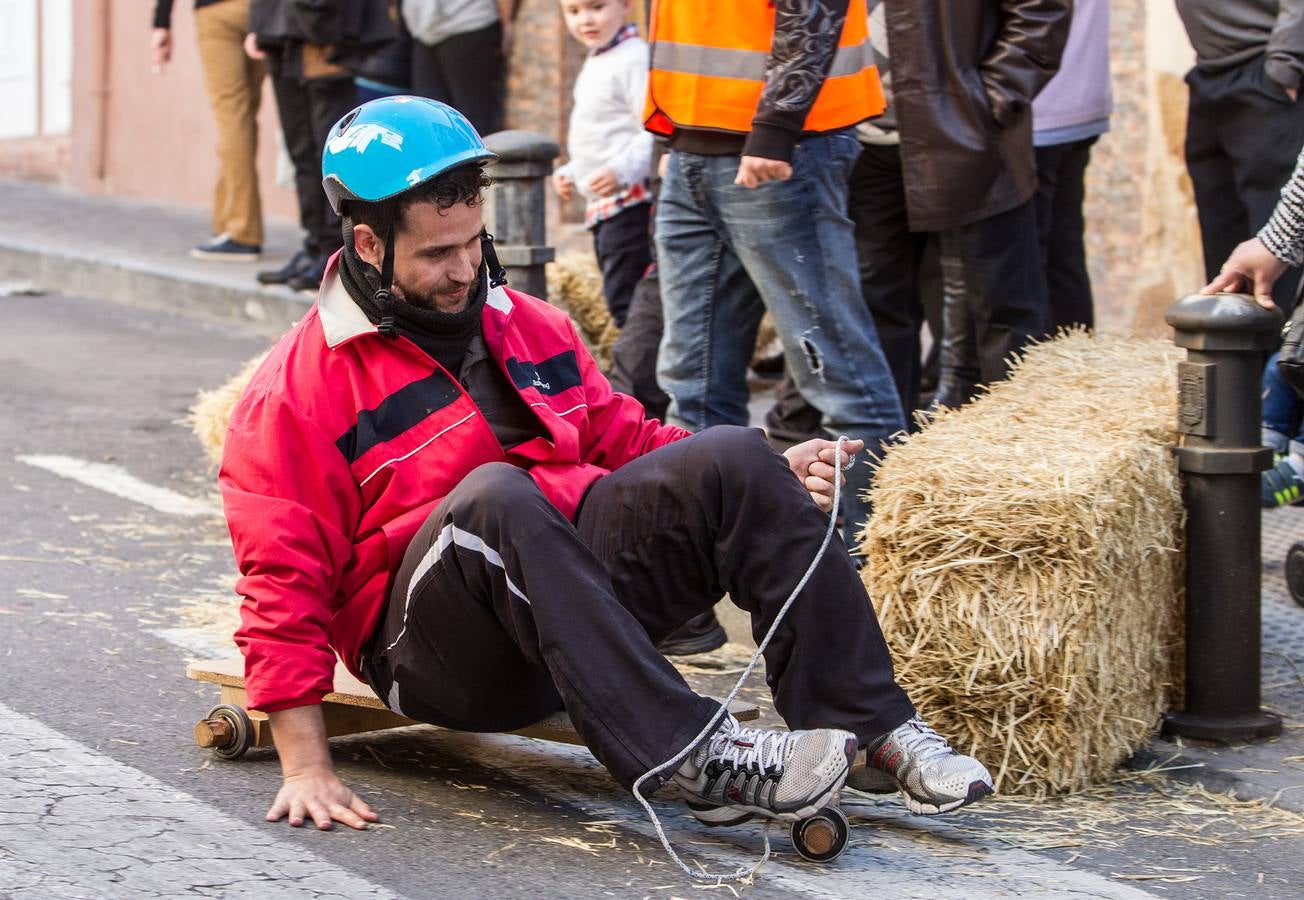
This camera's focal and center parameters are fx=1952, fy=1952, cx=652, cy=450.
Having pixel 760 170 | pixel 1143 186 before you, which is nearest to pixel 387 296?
pixel 760 170

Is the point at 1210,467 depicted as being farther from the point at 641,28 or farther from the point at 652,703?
the point at 641,28

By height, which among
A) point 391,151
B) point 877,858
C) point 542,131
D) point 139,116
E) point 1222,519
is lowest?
point 877,858

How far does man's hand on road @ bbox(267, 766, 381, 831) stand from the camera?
11.3 ft

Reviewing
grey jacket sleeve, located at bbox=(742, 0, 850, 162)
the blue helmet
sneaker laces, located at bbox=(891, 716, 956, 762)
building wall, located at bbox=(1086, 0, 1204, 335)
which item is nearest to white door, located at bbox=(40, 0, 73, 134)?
building wall, located at bbox=(1086, 0, 1204, 335)

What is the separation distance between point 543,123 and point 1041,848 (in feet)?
27.4

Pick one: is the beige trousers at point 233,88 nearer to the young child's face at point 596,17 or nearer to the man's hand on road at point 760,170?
the young child's face at point 596,17

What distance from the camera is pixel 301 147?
1004 centimetres

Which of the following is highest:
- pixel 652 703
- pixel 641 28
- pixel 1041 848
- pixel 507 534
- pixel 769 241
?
pixel 641 28

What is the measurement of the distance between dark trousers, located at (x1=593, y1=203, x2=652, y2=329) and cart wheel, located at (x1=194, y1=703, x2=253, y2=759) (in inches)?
122

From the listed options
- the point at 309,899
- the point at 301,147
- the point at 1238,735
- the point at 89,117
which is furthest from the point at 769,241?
the point at 89,117

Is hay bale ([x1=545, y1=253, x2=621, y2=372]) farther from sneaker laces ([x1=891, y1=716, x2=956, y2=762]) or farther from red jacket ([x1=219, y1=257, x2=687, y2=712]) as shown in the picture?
sneaker laces ([x1=891, y1=716, x2=956, y2=762])

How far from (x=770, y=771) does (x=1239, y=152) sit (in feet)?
11.9

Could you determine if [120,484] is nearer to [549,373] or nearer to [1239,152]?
[549,373]

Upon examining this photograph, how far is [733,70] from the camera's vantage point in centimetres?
493
